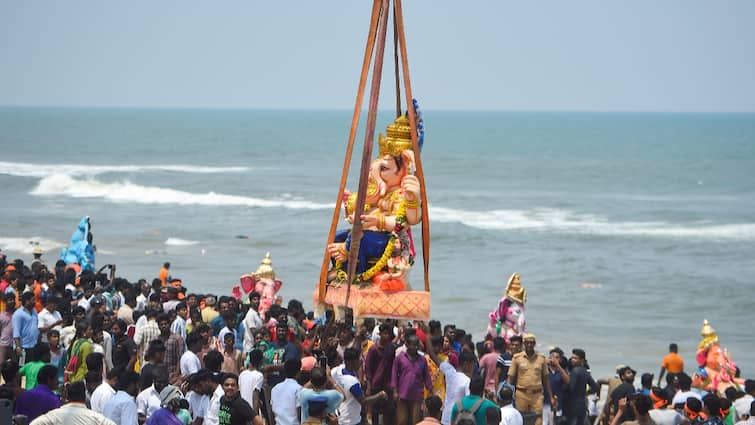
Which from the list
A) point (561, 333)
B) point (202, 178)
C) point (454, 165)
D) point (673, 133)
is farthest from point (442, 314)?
point (673, 133)

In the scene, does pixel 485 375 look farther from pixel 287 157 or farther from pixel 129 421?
pixel 287 157

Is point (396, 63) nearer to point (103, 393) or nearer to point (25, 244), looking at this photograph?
point (103, 393)

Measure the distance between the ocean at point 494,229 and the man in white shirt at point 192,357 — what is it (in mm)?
11045

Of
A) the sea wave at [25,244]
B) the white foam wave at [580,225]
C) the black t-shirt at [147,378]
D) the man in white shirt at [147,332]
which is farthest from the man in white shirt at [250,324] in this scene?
the white foam wave at [580,225]

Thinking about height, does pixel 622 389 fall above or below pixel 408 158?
below

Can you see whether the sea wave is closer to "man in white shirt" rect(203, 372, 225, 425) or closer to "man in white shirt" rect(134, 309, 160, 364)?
"man in white shirt" rect(134, 309, 160, 364)

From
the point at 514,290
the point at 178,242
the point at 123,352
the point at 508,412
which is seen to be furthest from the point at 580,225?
the point at 508,412

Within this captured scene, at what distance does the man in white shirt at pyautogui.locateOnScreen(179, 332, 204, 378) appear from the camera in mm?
10266

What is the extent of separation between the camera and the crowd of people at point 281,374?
8.53 m

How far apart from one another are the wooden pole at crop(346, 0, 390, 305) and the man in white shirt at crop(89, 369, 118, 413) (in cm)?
251

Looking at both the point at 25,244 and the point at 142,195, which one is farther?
the point at 142,195

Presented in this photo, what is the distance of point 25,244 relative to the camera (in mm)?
34438

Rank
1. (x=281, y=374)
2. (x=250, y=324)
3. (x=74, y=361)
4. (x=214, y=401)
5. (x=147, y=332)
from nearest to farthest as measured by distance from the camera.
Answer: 1. (x=214, y=401)
2. (x=281, y=374)
3. (x=74, y=361)
4. (x=147, y=332)
5. (x=250, y=324)

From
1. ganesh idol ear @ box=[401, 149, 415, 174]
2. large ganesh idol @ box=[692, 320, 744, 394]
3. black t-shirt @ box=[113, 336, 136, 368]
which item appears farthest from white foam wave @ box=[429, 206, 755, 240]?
black t-shirt @ box=[113, 336, 136, 368]
